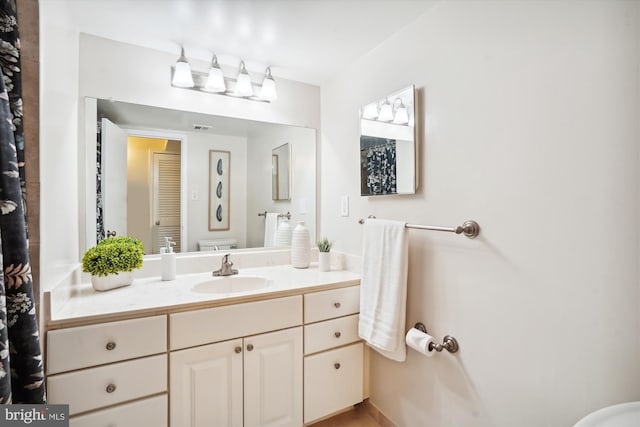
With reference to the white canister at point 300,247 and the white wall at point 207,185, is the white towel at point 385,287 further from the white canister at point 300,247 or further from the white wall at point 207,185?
the white wall at point 207,185

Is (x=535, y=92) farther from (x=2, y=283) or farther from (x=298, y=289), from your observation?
(x=2, y=283)

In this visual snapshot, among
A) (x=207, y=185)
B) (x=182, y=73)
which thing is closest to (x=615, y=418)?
(x=207, y=185)

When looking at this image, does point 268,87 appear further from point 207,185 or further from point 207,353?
point 207,353

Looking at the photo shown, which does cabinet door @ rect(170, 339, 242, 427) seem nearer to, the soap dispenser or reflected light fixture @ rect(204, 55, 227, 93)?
the soap dispenser

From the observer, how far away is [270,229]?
216 cm

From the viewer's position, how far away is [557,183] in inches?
39.2

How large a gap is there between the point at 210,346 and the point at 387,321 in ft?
2.74

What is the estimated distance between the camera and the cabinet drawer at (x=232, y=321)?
4.32 feet

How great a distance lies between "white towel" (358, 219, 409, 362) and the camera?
1479 mm

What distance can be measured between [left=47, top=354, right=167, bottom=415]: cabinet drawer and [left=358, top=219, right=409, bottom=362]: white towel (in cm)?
97

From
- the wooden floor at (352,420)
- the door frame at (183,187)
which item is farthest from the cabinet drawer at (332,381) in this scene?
the door frame at (183,187)

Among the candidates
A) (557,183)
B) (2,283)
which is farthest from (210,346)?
(557,183)

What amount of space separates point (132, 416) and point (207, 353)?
0.34 meters

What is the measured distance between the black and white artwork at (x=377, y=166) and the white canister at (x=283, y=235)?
2.06ft
